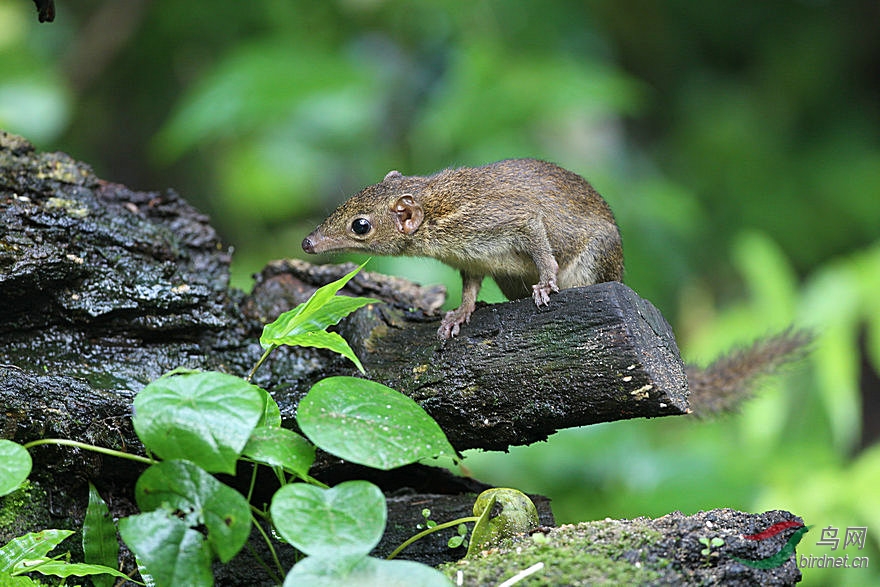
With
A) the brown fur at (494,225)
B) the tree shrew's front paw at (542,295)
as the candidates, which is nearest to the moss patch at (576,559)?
the tree shrew's front paw at (542,295)

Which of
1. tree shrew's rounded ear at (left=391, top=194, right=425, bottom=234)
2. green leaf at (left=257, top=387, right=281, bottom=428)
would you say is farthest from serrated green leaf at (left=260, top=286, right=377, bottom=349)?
tree shrew's rounded ear at (left=391, top=194, right=425, bottom=234)

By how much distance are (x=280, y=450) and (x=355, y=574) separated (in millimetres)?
358

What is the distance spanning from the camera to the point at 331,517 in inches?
69.1

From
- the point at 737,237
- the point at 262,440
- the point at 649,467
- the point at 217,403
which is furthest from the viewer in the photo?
the point at 737,237

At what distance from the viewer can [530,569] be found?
1.94 metres

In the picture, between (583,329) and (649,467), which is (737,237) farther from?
(583,329)

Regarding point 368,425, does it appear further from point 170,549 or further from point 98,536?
point 98,536

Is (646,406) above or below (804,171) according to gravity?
below

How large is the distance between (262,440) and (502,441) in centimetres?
75

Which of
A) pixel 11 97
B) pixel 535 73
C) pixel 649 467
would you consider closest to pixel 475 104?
pixel 535 73

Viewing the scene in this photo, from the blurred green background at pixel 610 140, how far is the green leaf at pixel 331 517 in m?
1.95

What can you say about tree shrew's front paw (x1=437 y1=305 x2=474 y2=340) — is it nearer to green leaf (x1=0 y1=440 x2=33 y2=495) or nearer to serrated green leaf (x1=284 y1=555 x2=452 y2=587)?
serrated green leaf (x1=284 y1=555 x2=452 y2=587)

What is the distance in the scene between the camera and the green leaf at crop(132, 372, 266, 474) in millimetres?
1809

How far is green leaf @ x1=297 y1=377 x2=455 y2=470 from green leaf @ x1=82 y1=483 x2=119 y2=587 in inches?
26.4
